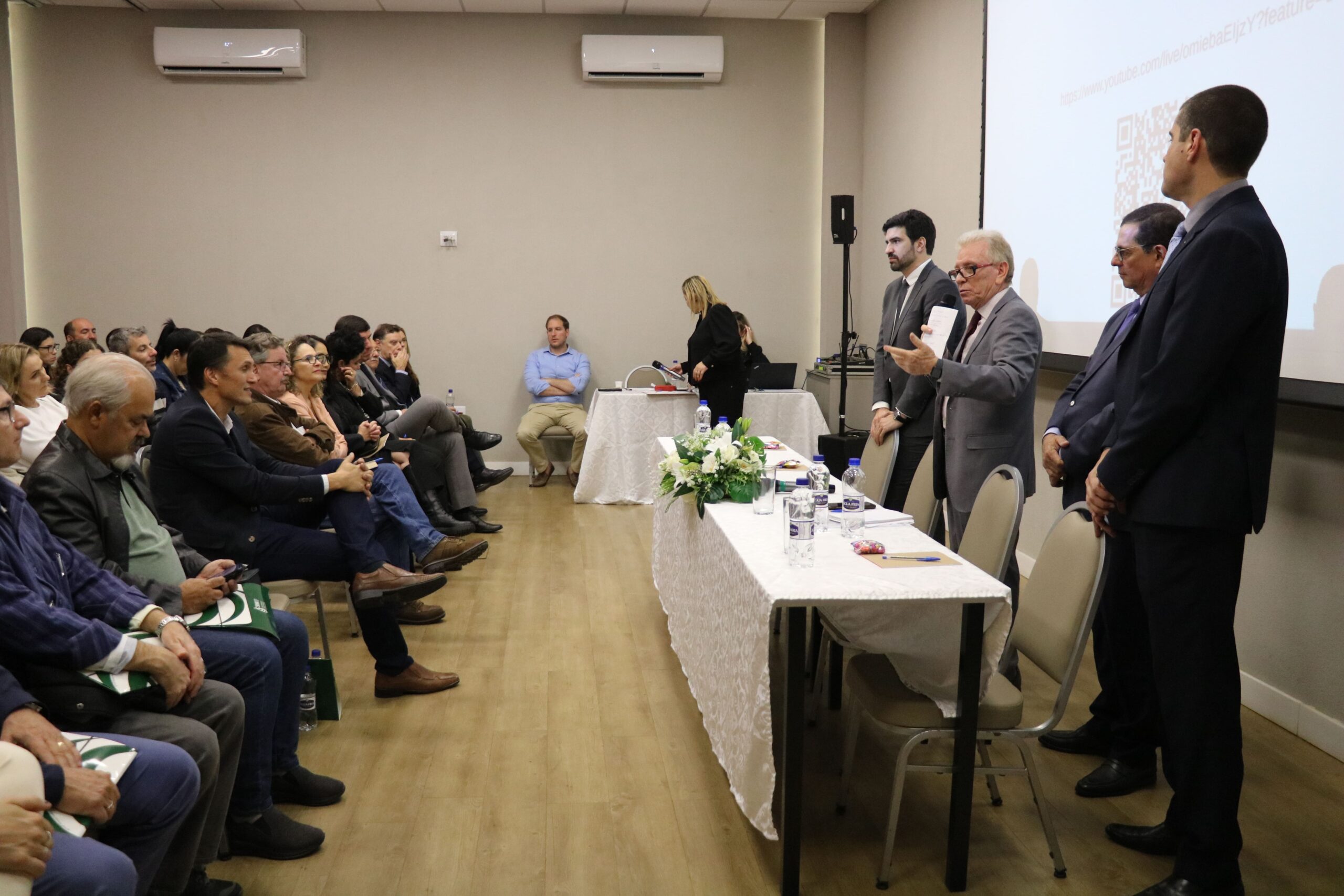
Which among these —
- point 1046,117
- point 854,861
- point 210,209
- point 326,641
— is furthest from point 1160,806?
point 210,209

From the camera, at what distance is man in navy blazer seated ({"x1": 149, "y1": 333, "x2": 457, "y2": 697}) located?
9.93 feet

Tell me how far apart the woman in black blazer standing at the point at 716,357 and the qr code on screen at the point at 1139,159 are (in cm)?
275

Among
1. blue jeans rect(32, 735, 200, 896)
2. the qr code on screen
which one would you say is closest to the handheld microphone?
the qr code on screen

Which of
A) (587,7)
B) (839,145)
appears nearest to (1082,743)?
(839,145)

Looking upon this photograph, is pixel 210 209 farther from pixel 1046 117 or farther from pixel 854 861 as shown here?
pixel 854 861

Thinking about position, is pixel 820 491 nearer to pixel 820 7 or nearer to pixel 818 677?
pixel 818 677

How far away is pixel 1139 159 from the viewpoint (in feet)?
12.9

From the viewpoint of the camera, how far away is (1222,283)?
2.10 metres

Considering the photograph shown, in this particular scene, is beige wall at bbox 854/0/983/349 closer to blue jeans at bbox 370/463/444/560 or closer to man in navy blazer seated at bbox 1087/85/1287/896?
blue jeans at bbox 370/463/444/560

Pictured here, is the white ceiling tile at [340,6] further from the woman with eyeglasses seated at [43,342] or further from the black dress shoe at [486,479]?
the black dress shoe at [486,479]

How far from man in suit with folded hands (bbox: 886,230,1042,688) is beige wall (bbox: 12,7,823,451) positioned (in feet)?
16.4

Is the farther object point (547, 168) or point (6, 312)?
point (547, 168)

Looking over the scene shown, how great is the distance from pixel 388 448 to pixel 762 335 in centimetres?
418

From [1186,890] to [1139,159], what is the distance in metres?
2.80
